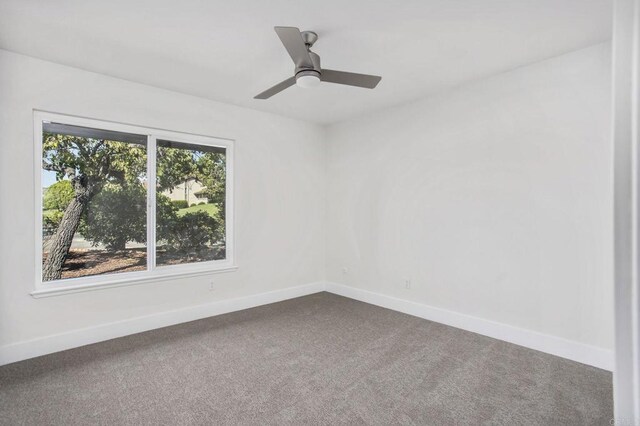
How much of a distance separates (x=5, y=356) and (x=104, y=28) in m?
2.77

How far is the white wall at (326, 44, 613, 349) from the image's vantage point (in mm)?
2748

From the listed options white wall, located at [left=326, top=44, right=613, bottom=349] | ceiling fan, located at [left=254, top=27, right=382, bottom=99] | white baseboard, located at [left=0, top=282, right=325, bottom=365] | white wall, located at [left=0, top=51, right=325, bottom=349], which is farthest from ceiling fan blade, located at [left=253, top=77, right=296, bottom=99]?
white baseboard, located at [left=0, top=282, right=325, bottom=365]

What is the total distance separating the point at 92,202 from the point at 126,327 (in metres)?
1.31

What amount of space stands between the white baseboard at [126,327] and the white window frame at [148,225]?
0.39 meters

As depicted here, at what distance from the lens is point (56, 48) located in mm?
2727

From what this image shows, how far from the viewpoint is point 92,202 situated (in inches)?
129

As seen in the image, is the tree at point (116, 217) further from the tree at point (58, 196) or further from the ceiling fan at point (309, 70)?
the ceiling fan at point (309, 70)

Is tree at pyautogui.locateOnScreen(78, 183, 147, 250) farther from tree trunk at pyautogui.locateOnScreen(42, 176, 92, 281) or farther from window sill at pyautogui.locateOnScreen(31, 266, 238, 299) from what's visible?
window sill at pyautogui.locateOnScreen(31, 266, 238, 299)

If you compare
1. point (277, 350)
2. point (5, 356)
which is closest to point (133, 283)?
point (5, 356)

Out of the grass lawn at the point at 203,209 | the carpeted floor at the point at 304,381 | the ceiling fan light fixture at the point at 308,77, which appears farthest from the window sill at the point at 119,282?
the ceiling fan light fixture at the point at 308,77

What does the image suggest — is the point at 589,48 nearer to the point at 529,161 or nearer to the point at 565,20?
the point at 565,20

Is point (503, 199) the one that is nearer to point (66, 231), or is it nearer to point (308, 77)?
point (308, 77)

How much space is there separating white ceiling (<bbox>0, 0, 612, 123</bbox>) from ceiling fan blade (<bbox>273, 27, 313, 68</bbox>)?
258mm

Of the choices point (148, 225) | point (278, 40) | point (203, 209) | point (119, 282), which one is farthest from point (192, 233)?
point (278, 40)
